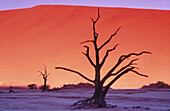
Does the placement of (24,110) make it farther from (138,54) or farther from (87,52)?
(138,54)

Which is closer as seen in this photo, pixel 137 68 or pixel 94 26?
pixel 137 68

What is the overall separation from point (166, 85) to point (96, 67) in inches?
1294

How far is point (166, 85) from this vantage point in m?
46.0

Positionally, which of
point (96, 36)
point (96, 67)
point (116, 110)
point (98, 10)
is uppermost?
point (98, 10)

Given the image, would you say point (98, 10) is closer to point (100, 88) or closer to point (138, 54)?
point (138, 54)

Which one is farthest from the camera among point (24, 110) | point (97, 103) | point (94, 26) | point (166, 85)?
point (166, 85)

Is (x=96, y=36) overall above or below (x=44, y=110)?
above

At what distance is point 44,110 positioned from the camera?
13.3 meters

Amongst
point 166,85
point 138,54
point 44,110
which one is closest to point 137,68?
point 138,54

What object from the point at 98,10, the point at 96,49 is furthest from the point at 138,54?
the point at 98,10

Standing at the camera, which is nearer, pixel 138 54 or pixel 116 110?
pixel 116 110

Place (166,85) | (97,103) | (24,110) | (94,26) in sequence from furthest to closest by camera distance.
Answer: (166,85) < (94,26) < (97,103) < (24,110)

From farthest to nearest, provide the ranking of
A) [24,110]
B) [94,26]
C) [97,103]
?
[94,26], [97,103], [24,110]

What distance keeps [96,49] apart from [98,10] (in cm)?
220
